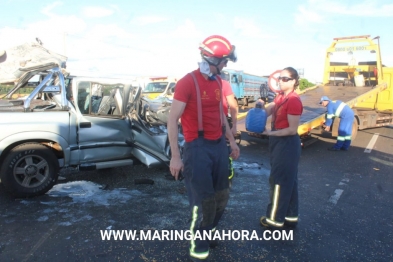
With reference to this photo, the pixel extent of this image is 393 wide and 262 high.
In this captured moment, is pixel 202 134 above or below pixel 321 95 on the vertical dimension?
below

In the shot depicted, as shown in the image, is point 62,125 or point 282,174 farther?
point 62,125

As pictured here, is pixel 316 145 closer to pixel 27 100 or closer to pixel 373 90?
pixel 373 90

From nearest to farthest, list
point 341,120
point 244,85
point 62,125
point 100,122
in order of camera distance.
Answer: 1. point 62,125
2. point 100,122
3. point 341,120
4. point 244,85

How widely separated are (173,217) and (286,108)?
2.02m

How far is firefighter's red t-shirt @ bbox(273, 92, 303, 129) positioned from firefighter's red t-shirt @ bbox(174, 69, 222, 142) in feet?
3.31

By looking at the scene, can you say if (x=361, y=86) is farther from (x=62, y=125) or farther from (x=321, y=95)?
(x=62, y=125)

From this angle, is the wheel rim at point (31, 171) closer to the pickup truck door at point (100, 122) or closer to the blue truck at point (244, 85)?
the pickup truck door at point (100, 122)

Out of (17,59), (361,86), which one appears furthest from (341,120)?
(17,59)

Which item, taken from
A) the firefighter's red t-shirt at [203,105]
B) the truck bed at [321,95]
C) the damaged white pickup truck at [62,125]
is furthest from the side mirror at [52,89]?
the truck bed at [321,95]

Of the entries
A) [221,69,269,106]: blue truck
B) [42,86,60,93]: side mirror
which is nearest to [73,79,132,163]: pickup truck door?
[42,86,60,93]: side mirror

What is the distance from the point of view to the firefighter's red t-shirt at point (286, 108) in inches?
140

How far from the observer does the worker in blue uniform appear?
8906 millimetres

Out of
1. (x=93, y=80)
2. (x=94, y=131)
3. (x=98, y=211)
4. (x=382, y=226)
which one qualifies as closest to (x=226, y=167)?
(x=98, y=211)

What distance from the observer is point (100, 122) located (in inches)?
206
